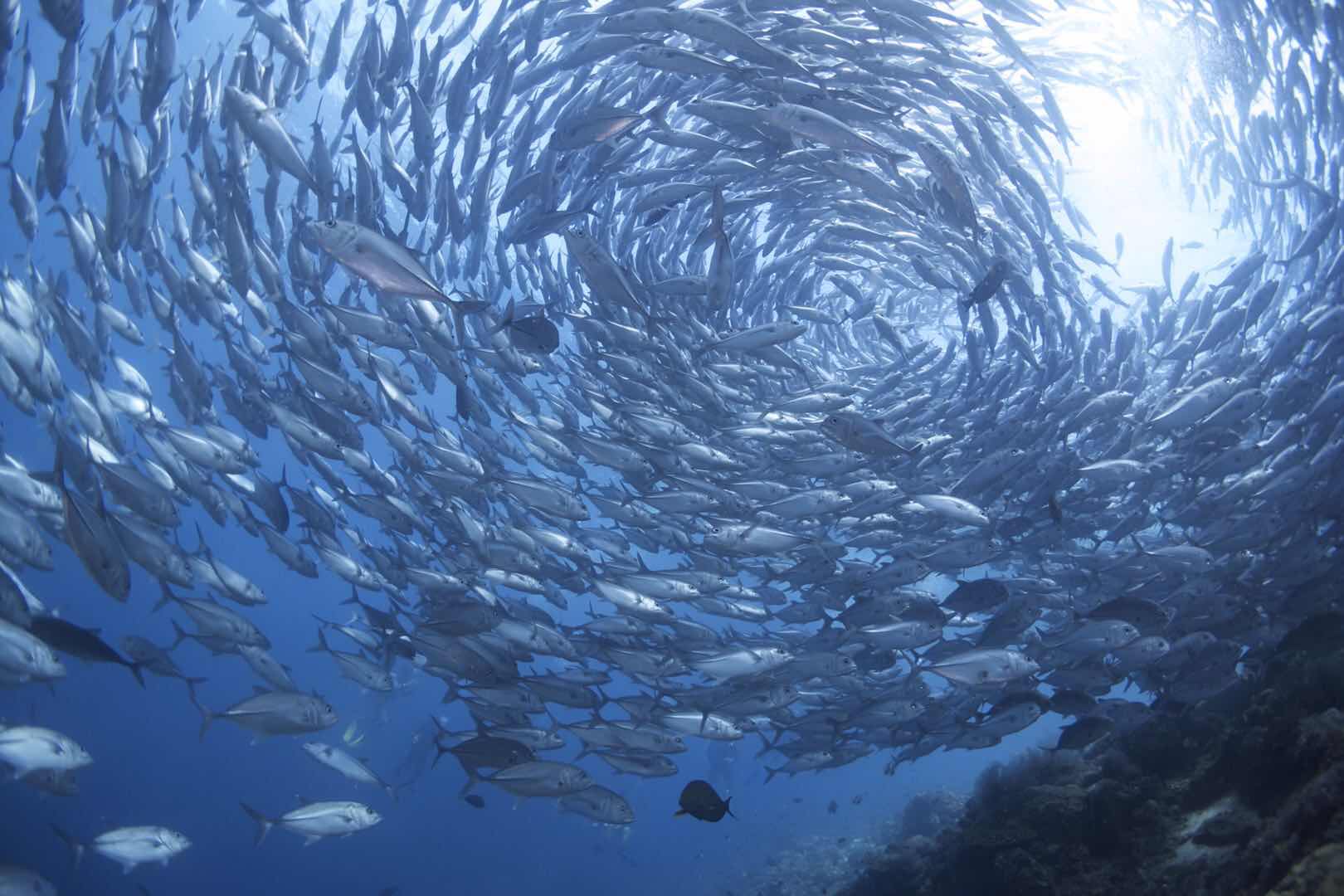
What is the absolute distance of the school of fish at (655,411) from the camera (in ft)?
21.4

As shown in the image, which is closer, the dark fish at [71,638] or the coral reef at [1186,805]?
the coral reef at [1186,805]

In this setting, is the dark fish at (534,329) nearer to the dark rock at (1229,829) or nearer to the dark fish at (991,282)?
the dark fish at (991,282)

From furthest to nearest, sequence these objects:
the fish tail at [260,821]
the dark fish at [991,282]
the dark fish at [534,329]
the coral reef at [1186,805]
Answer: the fish tail at [260,821], the dark fish at [991,282], the dark fish at [534,329], the coral reef at [1186,805]

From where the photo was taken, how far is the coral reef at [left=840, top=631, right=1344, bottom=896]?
402 centimetres

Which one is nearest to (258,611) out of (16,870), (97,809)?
(97,809)

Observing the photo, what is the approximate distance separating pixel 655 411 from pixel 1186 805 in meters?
6.88

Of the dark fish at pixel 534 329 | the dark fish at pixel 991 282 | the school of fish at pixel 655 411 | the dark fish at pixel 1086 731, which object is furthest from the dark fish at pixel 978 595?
the dark fish at pixel 534 329

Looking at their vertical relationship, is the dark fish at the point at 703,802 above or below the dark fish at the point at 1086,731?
below

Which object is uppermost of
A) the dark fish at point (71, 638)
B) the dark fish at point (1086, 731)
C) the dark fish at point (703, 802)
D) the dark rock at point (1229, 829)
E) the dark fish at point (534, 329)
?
the dark fish at point (534, 329)

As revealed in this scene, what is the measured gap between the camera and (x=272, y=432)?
4128 centimetres

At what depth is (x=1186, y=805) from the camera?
20.5ft

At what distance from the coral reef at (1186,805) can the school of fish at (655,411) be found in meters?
0.70

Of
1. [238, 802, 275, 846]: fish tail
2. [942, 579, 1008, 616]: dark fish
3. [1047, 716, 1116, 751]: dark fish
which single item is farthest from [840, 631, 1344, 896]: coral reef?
[238, 802, 275, 846]: fish tail

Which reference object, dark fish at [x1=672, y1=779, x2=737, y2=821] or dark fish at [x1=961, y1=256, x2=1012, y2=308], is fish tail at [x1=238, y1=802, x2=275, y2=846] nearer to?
dark fish at [x1=672, y1=779, x2=737, y2=821]
